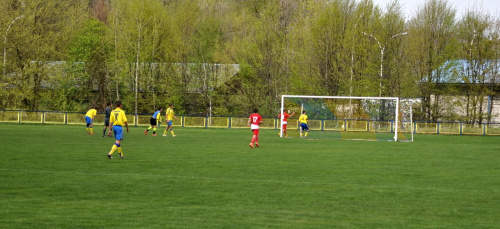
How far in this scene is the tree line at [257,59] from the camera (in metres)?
54.4

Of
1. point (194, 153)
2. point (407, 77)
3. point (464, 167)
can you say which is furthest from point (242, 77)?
point (464, 167)

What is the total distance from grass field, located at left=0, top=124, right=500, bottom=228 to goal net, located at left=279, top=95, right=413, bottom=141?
74.5ft

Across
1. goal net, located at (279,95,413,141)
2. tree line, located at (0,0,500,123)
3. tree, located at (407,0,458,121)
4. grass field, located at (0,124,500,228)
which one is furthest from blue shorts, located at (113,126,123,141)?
tree, located at (407,0,458,121)

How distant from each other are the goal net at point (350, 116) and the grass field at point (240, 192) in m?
22.7

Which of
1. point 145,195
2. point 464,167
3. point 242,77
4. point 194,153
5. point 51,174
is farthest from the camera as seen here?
point 242,77

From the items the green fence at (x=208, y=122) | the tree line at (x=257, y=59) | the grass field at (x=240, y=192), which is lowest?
the grass field at (x=240, y=192)

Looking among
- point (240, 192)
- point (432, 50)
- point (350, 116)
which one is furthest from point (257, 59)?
point (240, 192)

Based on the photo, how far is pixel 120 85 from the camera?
60906 millimetres

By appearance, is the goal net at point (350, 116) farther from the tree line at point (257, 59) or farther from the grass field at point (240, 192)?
the grass field at point (240, 192)

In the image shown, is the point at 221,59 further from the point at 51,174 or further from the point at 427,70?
the point at 51,174

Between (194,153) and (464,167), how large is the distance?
29.5ft

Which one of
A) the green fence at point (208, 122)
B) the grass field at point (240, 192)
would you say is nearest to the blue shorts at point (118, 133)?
the grass field at point (240, 192)

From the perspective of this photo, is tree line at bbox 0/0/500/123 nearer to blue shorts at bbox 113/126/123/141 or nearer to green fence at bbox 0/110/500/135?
green fence at bbox 0/110/500/135

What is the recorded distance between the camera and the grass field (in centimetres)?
935
